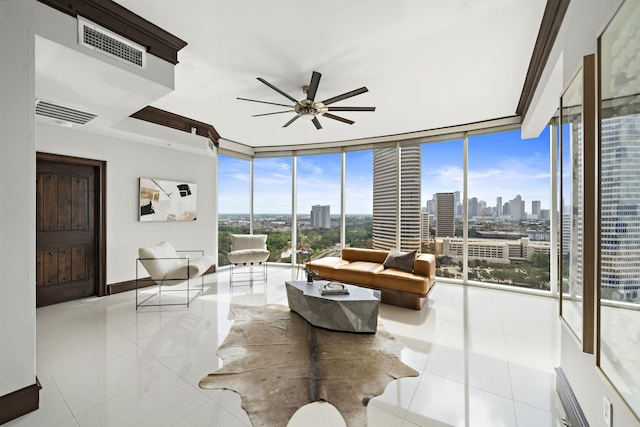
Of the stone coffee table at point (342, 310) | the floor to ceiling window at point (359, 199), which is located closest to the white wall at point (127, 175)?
the floor to ceiling window at point (359, 199)

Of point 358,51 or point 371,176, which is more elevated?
point 358,51

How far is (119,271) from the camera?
4594mm

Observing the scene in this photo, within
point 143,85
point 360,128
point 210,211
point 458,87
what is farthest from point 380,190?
point 143,85

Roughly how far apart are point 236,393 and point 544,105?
4303 mm

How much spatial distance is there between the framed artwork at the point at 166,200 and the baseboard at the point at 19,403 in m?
3.37

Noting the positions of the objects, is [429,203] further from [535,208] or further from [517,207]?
[535,208]

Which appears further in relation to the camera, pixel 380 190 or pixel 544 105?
pixel 380 190

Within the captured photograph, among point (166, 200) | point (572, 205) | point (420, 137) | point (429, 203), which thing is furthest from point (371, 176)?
point (572, 205)

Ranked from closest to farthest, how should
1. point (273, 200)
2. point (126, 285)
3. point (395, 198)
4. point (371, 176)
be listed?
point (126, 285)
point (395, 198)
point (371, 176)
point (273, 200)

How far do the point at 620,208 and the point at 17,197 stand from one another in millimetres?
3297

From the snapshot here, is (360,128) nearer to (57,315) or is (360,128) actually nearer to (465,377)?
(465,377)

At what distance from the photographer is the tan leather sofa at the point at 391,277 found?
3887 millimetres

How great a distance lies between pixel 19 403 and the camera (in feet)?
5.99

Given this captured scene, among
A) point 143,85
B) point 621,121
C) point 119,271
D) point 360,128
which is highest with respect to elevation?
point 360,128
